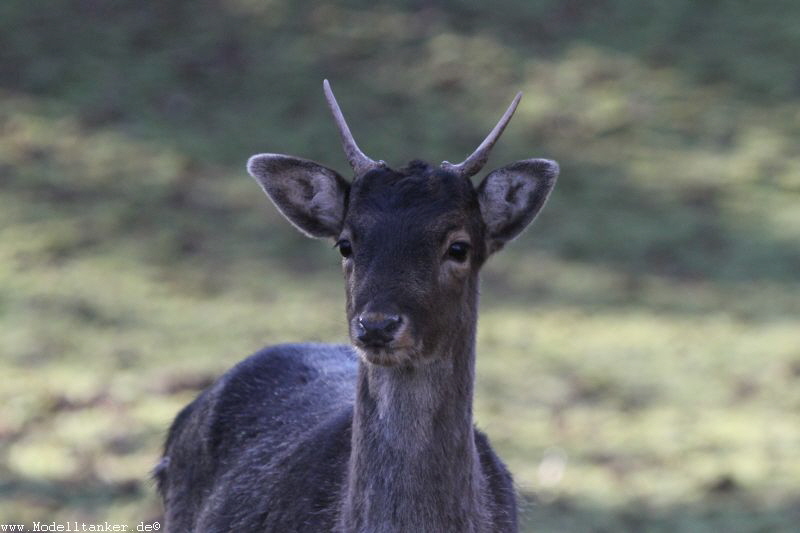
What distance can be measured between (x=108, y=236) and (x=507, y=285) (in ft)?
13.9

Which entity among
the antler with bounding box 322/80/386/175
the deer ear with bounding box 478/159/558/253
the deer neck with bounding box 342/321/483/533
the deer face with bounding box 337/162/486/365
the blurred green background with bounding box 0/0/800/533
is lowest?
the deer neck with bounding box 342/321/483/533

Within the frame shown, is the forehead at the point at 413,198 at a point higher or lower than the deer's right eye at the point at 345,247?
higher

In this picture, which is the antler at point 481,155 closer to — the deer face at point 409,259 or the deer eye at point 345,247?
the deer face at point 409,259

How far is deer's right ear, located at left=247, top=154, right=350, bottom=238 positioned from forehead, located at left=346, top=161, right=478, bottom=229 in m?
0.19

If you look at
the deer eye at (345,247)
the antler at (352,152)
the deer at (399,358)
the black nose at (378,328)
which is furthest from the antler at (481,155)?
the black nose at (378,328)

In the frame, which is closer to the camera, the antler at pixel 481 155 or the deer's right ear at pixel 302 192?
the antler at pixel 481 155

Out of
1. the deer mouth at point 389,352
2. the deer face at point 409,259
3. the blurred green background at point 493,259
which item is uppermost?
the blurred green background at point 493,259

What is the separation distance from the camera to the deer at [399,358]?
16.1 ft

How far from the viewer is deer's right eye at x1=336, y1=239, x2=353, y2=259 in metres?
5.17

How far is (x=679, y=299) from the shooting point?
12.9 metres

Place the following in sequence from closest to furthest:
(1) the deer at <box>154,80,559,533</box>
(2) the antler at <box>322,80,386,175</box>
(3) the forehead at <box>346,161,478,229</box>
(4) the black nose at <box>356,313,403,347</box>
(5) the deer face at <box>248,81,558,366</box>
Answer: (4) the black nose at <box>356,313,403,347</box> → (5) the deer face at <box>248,81,558,366</box> → (1) the deer at <box>154,80,559,533</box> → (3) the forehead at <box>346,161,478,229</box> → (2) the antler at <box>322,80,386,175</box>

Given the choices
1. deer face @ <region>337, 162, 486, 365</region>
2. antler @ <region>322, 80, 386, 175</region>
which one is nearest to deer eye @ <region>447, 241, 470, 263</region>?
deer face @ <region>337, 162, 486, 365</region>

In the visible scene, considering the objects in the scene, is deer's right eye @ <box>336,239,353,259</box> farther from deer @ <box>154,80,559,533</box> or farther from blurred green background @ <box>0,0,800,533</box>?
blurred green background @ <box>0,0,800,533</box>

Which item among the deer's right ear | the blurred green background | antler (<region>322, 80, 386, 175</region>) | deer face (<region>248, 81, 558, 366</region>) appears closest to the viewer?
deer face (<region>248, 81, 558, 366</region>)
